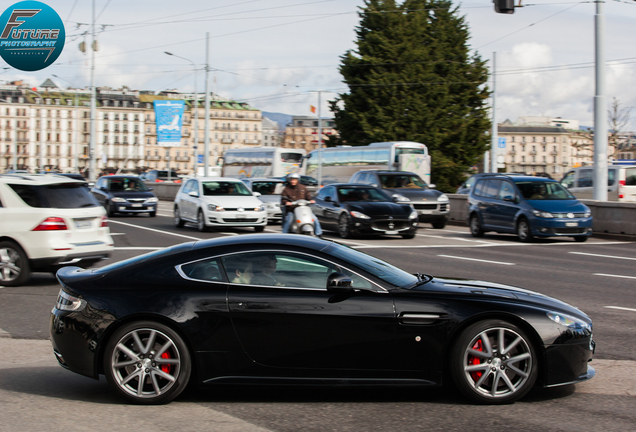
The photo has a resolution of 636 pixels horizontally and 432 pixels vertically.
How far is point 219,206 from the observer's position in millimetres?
21422

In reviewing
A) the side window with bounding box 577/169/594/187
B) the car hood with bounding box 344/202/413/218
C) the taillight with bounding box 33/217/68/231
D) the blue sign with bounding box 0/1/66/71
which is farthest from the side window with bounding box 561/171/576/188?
the taillight with bounding box 33/217/68/231

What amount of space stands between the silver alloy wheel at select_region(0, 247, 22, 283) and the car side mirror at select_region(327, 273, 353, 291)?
722cm

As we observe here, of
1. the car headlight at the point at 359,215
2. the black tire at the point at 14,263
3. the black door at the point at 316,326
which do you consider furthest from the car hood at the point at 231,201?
the black door at the point at 316,326

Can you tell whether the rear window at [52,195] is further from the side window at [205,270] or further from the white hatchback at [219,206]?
the white hatchback at [219,206]

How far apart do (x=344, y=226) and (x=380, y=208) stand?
3.48 feet

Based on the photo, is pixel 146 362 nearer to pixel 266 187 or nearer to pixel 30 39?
pixel 30 39

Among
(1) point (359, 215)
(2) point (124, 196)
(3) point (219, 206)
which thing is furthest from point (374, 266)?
(2) point (124, 196)

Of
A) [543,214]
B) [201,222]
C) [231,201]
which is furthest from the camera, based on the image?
[201,222]

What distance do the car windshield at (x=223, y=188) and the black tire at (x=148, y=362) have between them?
57.3 ft

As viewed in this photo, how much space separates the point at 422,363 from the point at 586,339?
1145mm

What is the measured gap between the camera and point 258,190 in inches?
1057

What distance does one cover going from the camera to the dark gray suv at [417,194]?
23.7m

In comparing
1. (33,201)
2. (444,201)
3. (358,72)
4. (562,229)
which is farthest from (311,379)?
(358,72)

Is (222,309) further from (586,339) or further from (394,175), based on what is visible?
(394,175)
